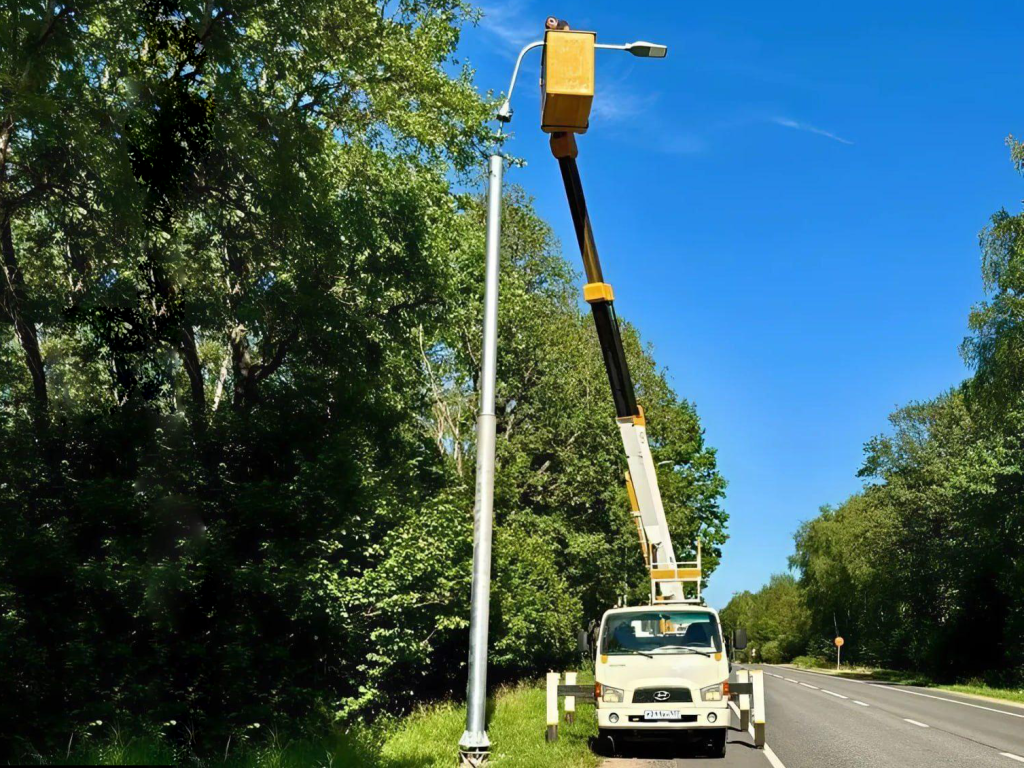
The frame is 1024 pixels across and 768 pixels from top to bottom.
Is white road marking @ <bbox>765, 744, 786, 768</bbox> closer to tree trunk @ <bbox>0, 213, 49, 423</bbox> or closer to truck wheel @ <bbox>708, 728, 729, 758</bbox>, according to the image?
truck wheel @ <bbox>708, 728, 729, 758</bbox>

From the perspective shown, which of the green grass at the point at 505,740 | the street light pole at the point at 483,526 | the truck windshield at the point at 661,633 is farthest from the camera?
the truck windshield at the point at 661,633

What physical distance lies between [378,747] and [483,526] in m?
4.80

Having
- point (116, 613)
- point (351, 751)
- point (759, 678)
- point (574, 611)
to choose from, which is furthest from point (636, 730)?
point (574, 611)

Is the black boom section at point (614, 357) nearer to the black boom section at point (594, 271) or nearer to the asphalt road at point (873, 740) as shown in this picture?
the black boom section at point (594, 271)

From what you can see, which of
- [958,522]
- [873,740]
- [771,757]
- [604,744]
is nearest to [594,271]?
[604,744]

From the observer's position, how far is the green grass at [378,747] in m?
10.3

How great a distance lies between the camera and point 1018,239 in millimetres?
32500

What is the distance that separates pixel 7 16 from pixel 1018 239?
31.8 meters

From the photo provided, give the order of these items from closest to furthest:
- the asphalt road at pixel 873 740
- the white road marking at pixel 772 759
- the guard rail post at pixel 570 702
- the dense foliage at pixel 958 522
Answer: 1. the white road marking at pixel 772 759
2. the asphalt road at pixel 873 740
3. the guard rail post at pixel 570 702
4. the dense foliage at pixel 958 522

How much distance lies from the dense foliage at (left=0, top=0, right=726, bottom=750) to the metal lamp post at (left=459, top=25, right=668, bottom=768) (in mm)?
5448

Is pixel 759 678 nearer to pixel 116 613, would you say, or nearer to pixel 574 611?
pixel 116 613

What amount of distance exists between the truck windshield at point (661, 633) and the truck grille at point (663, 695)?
1.89ft

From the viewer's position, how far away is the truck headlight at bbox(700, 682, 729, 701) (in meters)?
13.0

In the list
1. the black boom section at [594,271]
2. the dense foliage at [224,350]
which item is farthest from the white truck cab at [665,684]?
the dense foliage at [224,350]
